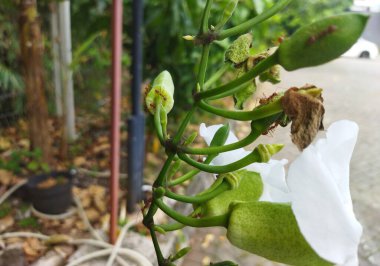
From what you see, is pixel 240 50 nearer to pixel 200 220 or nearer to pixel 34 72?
pixel 200 220

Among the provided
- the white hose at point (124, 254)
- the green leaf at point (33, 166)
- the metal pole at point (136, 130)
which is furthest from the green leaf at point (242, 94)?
the green leaf at point (33, 166)

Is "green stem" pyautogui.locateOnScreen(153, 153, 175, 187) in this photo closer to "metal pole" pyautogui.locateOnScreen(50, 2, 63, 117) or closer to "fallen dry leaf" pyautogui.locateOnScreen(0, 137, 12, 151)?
"metal pole" pyautogui.locateOnScreen(50, 2, 63, 117)

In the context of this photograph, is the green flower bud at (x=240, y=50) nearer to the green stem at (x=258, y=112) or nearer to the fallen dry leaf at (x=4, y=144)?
the green stem at (x=258, y=112)

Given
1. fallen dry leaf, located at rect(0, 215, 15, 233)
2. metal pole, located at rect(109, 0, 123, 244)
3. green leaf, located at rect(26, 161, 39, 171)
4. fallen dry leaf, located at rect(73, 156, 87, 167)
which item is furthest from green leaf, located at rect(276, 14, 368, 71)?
fallen dry leaf, located at rect(73, 156, 87, 167)

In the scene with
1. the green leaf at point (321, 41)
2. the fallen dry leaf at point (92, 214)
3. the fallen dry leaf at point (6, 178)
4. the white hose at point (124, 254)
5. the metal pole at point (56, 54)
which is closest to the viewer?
the green leaf at point (321, 41)

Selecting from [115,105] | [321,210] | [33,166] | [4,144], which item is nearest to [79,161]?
[33,166]

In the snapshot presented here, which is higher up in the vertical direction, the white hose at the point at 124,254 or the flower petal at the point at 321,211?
the flower petal at the point at 321,211
